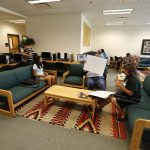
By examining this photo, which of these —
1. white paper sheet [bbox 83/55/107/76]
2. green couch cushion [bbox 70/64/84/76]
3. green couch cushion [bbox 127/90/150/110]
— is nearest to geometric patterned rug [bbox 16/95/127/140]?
green couch cushion [bbox 127/90/150/110]

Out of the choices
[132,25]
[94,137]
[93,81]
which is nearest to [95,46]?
[132,25]

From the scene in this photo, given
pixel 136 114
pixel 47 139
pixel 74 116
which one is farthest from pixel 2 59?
pixel 136 114

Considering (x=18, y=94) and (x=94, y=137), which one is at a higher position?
(x=18, y=94)

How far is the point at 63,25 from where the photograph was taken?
5.45 meters

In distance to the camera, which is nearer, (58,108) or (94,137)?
(94,137)

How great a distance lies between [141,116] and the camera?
1937 millimetres

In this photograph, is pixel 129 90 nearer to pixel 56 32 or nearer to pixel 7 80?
pixel 7 80

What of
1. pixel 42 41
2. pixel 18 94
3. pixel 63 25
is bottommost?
pixel 18 94

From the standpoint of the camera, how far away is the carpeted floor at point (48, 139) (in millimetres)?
1858

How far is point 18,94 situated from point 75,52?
3381 mm

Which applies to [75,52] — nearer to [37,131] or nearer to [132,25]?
[37,131]

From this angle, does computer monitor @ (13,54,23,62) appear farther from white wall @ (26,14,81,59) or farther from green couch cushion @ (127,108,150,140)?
green couch cushion @ (127,108,150,140)

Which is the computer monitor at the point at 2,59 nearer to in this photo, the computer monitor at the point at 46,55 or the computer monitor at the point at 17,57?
the computer monitor at the point at 17,57

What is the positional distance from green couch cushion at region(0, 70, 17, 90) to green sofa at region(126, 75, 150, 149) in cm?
264
